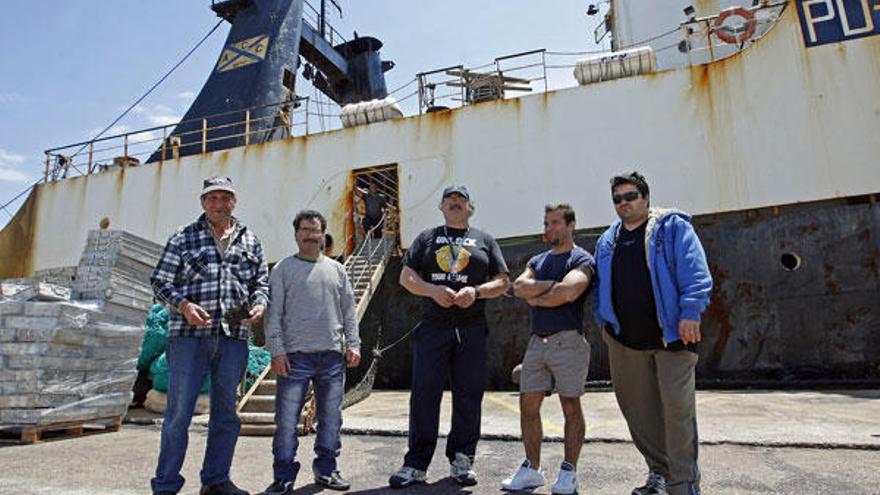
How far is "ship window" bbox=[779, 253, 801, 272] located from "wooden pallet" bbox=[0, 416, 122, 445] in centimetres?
754

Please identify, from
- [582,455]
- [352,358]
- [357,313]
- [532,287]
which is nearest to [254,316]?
[352,358]

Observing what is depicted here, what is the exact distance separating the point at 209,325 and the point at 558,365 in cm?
176

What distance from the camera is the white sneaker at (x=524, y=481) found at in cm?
274

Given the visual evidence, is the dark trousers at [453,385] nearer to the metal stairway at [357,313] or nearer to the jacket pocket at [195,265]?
the jacket pocket at [195,265]

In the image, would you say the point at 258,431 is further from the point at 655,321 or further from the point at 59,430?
the point at 655,321

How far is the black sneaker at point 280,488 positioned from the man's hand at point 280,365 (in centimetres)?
54

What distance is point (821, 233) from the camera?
6.67 meters

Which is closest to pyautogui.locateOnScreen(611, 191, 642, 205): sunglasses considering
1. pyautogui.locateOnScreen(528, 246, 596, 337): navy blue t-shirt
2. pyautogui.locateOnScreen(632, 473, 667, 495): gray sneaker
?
pyautogui.locateOnScreen(528, 246, 596, 337): navy blue t-shirt

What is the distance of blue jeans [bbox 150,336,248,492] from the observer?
2.59 meters

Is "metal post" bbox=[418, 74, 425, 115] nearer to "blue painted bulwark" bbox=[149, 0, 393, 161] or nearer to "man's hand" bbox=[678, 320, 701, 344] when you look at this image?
"blue painted bulwark" bbox=[149, 0, 393, 161]

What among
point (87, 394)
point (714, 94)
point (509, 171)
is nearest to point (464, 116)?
point (509, 171)

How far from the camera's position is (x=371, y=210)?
1014cm

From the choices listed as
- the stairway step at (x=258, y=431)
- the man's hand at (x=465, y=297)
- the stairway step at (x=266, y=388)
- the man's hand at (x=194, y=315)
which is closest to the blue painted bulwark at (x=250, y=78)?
the stairway step at (x=266, y=388)

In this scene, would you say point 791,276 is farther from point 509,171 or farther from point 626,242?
point 626,242
